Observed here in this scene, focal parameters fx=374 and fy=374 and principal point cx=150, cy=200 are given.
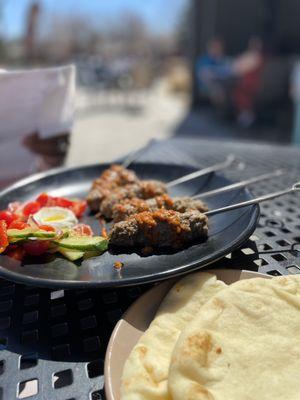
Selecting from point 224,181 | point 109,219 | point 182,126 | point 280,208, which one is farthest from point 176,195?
point 182,126

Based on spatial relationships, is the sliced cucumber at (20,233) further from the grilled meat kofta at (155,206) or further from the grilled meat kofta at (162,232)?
the grilled meat kofta at (155,206)

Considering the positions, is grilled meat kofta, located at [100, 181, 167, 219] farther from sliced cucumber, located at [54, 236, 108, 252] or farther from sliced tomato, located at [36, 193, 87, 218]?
sliced cucumber, located at [54, 236, 108, 252]

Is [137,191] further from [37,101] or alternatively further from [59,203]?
[37,101]

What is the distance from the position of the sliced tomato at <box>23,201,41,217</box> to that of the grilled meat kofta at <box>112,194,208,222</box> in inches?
15.6

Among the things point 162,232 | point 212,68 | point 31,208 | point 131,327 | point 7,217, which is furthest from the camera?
point 212,68

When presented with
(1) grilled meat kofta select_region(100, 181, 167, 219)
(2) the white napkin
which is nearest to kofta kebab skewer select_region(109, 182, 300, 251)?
(1) grilled meat kofta select_region(100, 181, 167, 219)

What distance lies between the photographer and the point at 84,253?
5.04 ft

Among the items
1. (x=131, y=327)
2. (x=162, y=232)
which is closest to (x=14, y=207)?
(x=162, y=232)

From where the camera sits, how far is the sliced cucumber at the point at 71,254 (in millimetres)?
1496

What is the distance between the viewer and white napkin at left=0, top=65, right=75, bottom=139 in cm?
243

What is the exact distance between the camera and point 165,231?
163 cm

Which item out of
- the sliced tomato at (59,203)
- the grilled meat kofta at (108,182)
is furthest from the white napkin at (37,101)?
the sliced tomato at (59,203)

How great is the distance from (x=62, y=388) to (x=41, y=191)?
1.36 m

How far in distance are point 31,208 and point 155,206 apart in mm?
638
